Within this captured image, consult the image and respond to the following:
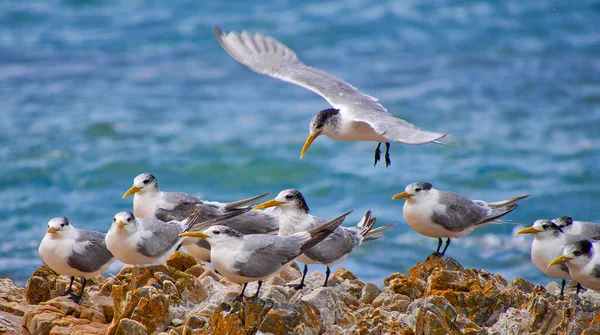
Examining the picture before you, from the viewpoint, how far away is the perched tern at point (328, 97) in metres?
7.66

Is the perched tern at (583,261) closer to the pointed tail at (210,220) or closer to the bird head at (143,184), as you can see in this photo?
the pointed tail at (210,220)

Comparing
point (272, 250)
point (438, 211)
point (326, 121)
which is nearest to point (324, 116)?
point (326, 121)

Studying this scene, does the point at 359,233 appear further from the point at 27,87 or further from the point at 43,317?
the point at 27,87

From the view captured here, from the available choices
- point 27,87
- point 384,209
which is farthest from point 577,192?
point 27,87

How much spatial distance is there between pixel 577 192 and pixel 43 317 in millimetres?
10047

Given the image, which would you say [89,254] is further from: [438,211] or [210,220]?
[438,211]

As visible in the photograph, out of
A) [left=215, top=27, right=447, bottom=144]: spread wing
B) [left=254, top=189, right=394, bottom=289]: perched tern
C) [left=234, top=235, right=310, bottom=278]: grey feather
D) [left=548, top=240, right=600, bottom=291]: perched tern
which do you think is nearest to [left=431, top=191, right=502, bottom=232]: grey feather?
[left=254, top=189, right=394, bottom=289]: perched tern

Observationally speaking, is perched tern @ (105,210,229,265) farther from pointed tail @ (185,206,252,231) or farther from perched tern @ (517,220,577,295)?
perched tern @ (517,220,577,295)

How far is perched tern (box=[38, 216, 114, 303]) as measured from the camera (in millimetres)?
7258

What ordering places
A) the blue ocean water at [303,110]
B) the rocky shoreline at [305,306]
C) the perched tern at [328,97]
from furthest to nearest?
the blue ocean water at [303,110]
the perched tern at [328,97]
the rocky shoreline at [305,306]

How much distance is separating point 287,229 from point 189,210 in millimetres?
1289

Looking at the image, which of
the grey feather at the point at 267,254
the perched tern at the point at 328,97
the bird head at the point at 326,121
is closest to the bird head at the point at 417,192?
the perched tern at the point at 328,97

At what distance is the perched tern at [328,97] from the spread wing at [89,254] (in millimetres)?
1864

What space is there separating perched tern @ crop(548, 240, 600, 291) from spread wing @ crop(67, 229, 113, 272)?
3.64 m
